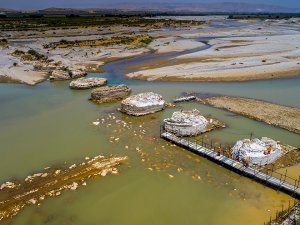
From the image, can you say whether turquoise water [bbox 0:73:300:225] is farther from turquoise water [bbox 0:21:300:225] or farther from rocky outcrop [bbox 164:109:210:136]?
rocky outcrop [bbox 164:109:210:136]

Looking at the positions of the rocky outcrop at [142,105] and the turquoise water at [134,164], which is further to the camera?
the rocky outcrop at [142,105]

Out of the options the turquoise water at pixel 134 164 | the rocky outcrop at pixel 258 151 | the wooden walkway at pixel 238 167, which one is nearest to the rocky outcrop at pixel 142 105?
the turquoise water at pixel 134 164

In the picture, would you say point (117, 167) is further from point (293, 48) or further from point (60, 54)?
point (293, 48)

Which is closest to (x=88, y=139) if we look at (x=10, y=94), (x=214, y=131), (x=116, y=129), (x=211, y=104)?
(x=116, y=129)

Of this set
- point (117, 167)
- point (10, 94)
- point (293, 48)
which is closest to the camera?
point (117, 167)

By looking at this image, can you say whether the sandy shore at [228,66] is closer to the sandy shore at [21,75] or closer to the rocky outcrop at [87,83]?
the rocky outcrop at [87,83]

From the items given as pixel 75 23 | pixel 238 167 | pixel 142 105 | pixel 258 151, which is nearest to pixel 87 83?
pixel 142 105
